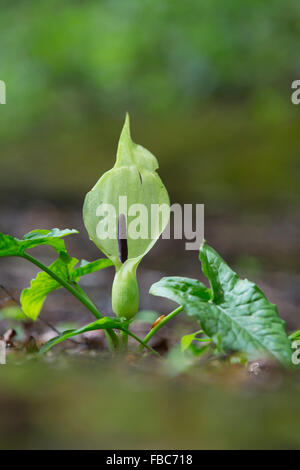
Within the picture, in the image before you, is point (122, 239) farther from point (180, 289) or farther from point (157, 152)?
point (157, 152)

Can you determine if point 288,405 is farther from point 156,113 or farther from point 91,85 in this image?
point 91,85

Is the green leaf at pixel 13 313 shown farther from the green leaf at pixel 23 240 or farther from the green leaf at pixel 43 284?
the green leaf at pixel 23 240

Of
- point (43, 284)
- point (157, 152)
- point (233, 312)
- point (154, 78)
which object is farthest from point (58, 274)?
point (154, 78)

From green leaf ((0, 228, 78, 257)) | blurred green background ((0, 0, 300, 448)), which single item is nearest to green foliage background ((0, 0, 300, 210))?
blurred green background ((0, 0, 300, 448))

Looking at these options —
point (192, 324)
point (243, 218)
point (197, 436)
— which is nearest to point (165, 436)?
point (197, 436)

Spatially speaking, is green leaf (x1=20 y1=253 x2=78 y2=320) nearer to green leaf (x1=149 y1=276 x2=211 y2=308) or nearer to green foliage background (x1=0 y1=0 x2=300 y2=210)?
green leaf (x1=149 y1=276 x2=211 y2=308)
